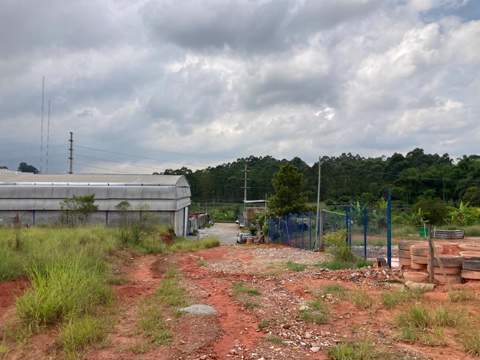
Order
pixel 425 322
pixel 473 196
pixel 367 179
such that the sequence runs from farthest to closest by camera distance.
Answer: pixel 367 179, pixel 473 196, pixel 425 322

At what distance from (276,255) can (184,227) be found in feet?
57.6

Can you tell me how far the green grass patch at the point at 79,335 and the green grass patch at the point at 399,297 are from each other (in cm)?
485

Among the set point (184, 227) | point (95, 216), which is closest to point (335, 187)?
point (184, 227)

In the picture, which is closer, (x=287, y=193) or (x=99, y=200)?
(x=287, y=193)

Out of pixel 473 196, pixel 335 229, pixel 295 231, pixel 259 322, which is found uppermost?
pixel 473 196

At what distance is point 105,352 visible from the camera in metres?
5.28

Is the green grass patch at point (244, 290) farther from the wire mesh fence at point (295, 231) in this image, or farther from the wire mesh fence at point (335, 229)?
the wire mesh fence at point (295, 231)

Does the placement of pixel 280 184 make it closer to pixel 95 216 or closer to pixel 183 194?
pixel 183 194

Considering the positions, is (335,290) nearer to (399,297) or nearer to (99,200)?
(399,297)

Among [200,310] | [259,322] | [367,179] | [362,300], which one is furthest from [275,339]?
[367,179]

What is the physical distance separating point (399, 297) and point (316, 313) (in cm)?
189

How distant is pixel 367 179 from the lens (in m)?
54.3

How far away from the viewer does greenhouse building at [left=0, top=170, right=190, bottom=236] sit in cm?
2811

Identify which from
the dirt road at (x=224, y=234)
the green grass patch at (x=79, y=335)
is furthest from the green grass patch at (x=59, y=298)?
the dirt road at (x=224, y=234)
